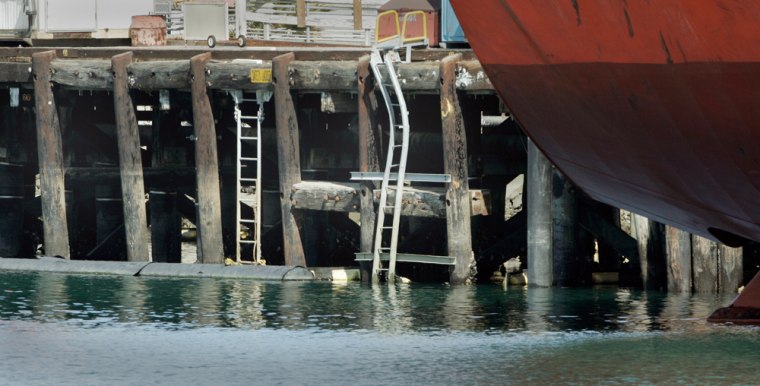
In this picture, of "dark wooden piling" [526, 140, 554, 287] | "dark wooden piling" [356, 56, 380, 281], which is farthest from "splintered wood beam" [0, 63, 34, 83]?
"dark wooden piling" [526, 140, 554, 287]

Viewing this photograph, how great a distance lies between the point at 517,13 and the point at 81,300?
9.57 meters

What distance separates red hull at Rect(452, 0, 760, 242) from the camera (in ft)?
39.3

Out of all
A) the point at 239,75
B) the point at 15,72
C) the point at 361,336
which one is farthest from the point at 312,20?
the point at 361,336

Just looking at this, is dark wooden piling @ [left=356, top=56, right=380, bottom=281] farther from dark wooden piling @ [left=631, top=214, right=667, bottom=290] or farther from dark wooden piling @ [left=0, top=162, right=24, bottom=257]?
dark wooden piling @ [left=0, top=162, right=24, bottom=257]

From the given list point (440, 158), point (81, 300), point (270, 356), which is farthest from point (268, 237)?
point (270, 356)

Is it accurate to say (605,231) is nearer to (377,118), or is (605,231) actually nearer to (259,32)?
(377,118)

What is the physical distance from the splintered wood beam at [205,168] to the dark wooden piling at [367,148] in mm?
2538

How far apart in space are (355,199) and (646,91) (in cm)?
1073

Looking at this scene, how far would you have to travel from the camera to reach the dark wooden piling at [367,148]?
22844 millimetres

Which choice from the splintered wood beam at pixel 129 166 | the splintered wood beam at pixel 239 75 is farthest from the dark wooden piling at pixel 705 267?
the splintered wood beam at pixel 129 166

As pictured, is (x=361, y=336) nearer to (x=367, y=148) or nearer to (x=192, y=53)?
(x=367, y=148)

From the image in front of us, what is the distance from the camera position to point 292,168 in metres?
23.7

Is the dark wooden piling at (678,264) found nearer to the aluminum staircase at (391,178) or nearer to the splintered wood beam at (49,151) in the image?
the aluminum staircase at (391,178)

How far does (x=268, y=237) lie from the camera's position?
25734mm
